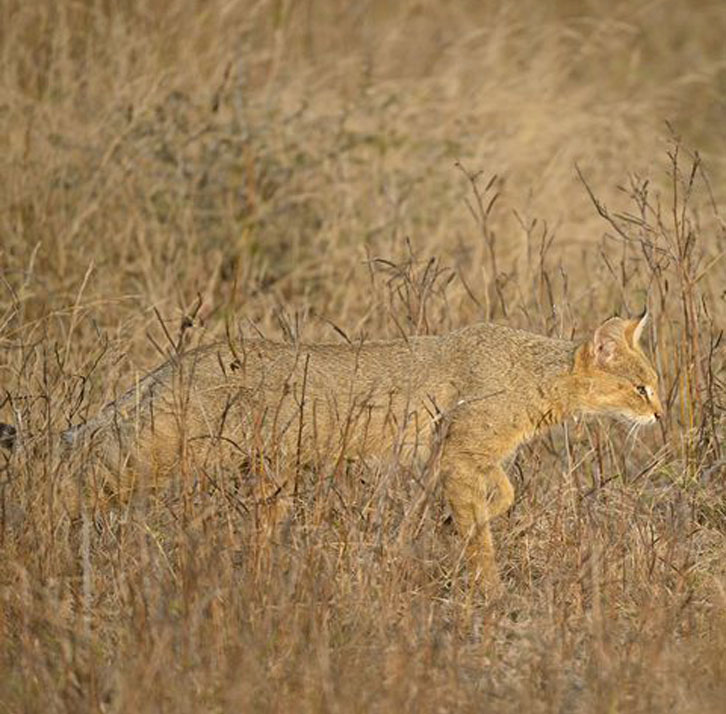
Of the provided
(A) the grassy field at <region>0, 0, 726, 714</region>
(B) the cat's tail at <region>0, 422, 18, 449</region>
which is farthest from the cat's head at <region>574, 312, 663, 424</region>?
(B) the cat's tail at <region>0, 422, 18, 449</region>

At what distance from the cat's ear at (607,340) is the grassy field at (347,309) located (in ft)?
1.11

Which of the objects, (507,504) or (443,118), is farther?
(443,118)

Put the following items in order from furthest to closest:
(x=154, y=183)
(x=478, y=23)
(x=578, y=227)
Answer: (x=478, y=23) < (x=578, y=227) < (x=154, y=183)

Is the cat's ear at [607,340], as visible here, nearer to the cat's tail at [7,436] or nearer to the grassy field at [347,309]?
the grassy field at [347,309]

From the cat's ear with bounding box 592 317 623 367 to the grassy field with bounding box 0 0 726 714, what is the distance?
34 centimetres

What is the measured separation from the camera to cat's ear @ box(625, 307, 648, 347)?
6.41 m

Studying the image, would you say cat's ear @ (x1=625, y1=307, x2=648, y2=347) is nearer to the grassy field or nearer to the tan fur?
the tan fur

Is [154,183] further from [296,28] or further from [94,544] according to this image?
[94,544]

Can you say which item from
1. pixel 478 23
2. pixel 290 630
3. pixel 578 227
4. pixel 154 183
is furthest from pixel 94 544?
pixel 478 23

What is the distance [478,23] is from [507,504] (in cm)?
898

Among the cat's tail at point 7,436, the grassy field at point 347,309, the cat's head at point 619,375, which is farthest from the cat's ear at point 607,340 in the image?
the cat's tail at point 7,436

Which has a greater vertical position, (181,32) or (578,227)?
(181,32)

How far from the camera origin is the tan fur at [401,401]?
18.7 ft

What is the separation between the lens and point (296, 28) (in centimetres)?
1146
